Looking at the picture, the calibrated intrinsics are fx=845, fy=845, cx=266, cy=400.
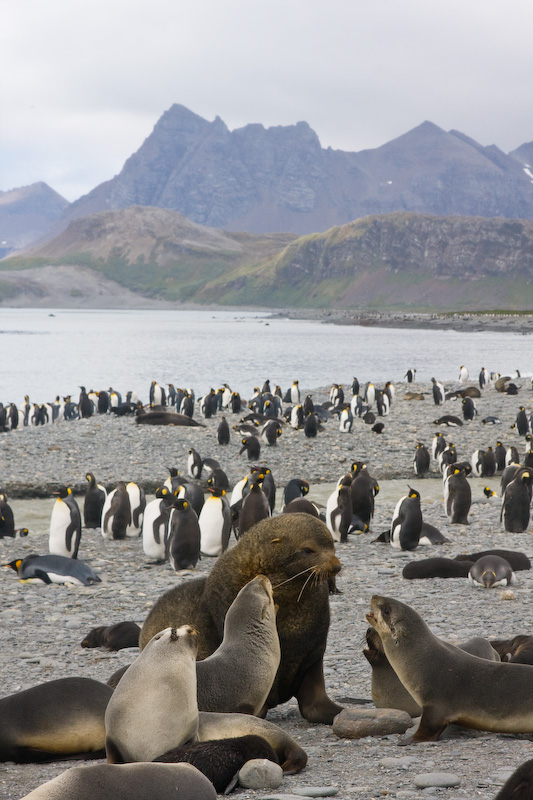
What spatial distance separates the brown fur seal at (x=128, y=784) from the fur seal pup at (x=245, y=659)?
3.22 ft

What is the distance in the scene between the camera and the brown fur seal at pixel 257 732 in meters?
3.69

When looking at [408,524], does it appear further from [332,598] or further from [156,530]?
[156,530]

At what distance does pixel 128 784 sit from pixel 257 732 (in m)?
1.03

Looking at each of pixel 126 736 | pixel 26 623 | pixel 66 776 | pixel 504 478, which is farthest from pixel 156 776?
pixel 504 478

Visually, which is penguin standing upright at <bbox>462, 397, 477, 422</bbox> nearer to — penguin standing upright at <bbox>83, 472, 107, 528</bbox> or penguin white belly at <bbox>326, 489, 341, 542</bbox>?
penguin white belly at <bbox>326, 489, 341, 542</bbox>

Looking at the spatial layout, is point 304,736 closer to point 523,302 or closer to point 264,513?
point 264,513

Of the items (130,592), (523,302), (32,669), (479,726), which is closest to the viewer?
(479,726)

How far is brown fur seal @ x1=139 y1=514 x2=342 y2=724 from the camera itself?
4496mm

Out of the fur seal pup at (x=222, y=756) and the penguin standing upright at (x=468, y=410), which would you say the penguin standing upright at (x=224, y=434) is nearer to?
the penguin standing upright at (x=468, y=410)

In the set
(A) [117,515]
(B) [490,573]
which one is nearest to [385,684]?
(B) [490,573]

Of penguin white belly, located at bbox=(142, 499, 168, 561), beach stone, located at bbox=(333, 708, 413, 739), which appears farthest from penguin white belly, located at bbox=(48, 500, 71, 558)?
beach stone, located at bbox=(333, 708, 413, 739)

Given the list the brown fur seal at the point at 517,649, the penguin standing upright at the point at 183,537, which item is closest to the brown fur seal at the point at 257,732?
the brown fur seal at the point at 517,649

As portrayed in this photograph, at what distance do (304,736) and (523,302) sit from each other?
195427 millimetres

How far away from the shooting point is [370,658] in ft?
A: 15.8
